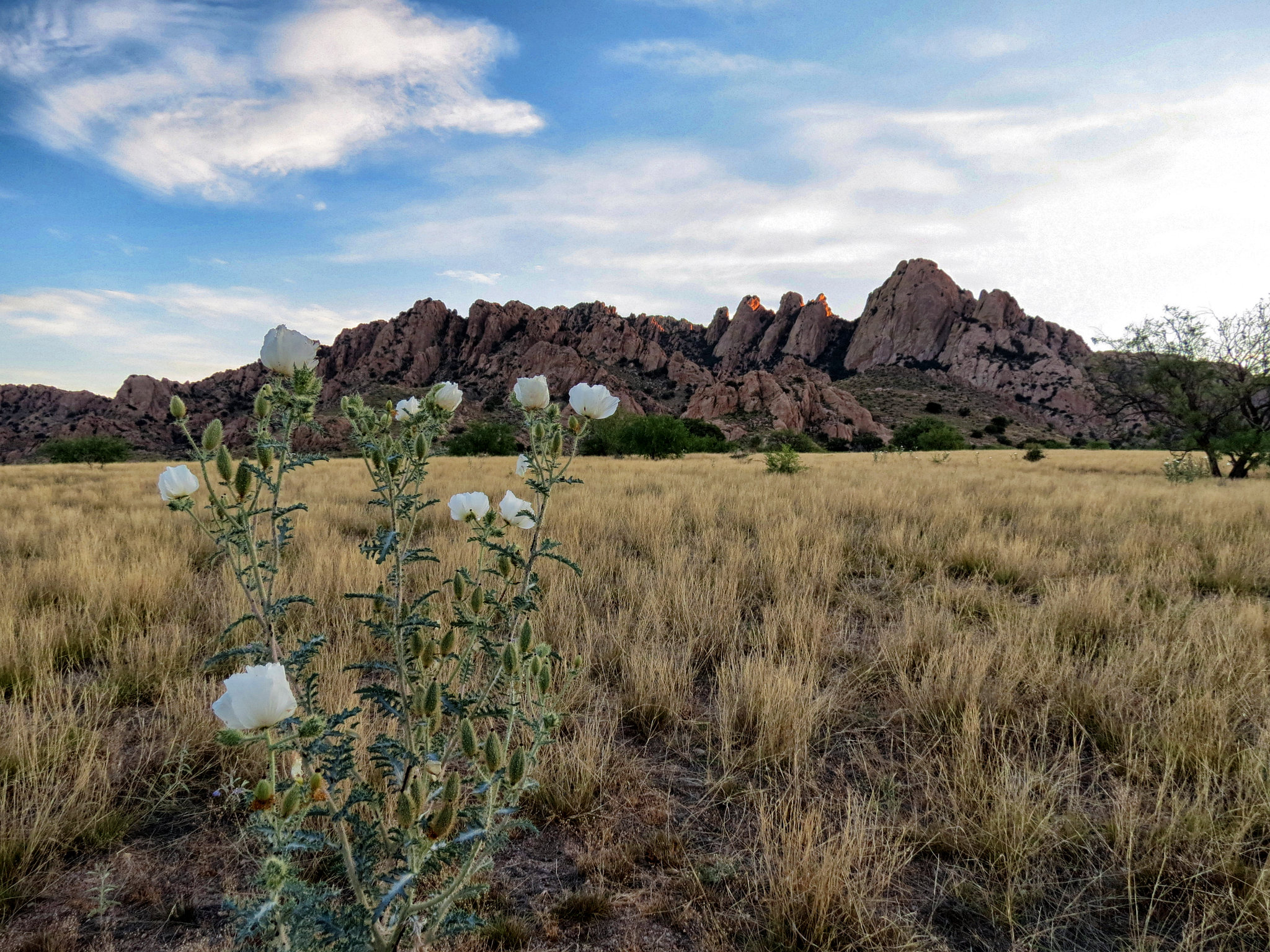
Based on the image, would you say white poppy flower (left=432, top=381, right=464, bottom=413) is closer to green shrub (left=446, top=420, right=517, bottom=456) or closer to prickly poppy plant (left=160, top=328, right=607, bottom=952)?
prickly poppy plant (left=160, top=328, right=607, bottom=952)

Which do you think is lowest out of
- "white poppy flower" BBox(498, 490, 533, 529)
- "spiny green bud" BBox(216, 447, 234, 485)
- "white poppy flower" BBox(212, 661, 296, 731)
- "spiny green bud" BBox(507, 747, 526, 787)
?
"spiny green bud" BBox(507, 747, 526, 787)

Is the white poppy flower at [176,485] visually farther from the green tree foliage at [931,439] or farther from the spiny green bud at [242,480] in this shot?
the green tree foliage at [931,439]

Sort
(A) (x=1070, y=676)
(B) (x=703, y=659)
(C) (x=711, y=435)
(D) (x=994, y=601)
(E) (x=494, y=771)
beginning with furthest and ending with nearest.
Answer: (C) (x=711, y=435)
(D) (x=994, y=601)
(B) (x=703, y=659)
(A) (x=1070, y=676)
(E) (x=494, y=771)

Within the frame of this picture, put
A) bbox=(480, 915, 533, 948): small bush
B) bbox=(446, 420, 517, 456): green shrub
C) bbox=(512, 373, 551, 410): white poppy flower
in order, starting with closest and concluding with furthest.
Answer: bbox=(480, 915, 533, 948): small bush → bbox=(512, 373, 551, 410): white poppy flower → bbox=(446, 420, 517, 456): green shrub

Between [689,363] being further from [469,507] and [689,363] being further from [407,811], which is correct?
[407,811]

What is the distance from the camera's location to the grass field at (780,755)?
167cm

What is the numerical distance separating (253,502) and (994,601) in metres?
4.50

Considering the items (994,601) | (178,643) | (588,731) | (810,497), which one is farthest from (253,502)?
(810,497)

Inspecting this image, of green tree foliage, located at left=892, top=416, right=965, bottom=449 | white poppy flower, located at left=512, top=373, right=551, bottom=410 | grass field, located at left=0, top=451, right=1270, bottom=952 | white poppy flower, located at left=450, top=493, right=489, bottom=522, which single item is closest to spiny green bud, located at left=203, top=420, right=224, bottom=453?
white poppy flower, located at left=450, top=493, right=489, bottom=522

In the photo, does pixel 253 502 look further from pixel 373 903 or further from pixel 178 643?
pixel 178 643

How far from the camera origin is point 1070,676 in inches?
114

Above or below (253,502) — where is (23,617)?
below

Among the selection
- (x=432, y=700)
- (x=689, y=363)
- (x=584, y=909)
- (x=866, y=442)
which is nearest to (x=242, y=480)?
(x=432, y=700)

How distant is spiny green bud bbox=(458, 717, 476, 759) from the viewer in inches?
47.3
